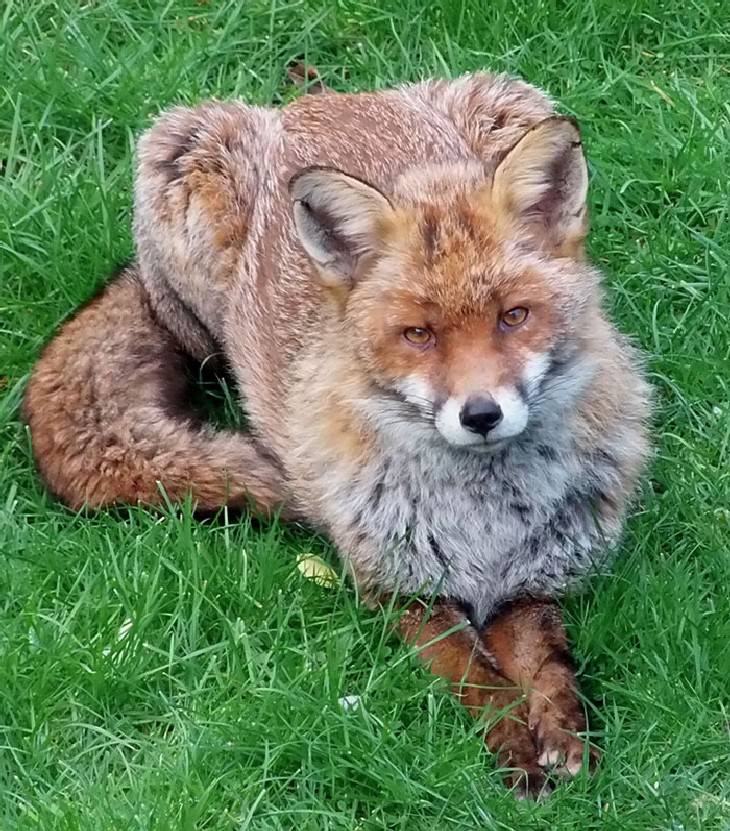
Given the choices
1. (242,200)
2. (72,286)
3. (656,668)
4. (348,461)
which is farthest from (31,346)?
(656,668)

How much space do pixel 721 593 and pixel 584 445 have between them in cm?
57

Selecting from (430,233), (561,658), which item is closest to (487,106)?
(430,233)

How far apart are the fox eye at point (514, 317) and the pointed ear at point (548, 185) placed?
239 mm

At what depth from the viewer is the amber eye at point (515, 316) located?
3.79 meters

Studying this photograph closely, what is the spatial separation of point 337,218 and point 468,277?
419mm

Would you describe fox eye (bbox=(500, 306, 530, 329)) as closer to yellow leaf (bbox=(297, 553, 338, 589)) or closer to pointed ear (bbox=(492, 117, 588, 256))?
pointed ear (bbox=(492, 117, 588, 256))

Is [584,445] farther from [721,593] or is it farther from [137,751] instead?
[137,751]

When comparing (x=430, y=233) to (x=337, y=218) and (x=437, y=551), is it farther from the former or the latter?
(x=437, y=551)

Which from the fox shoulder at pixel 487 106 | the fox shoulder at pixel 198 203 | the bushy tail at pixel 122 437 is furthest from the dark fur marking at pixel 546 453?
the fox shoulder at pixel 198 203

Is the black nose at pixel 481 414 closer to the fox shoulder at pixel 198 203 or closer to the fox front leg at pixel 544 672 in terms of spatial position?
the fox front leg at pixel 544 672

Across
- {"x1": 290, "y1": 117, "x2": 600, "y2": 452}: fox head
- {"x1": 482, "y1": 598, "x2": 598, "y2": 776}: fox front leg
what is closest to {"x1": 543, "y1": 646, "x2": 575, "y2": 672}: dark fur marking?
{"x1": 482, "y1": 598, "x2": 598, "y2": 776}: fox front leg

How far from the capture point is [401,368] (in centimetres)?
387

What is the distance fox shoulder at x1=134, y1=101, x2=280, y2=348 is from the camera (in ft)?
16.8

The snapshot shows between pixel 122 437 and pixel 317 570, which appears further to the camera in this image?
pixel 122 437
